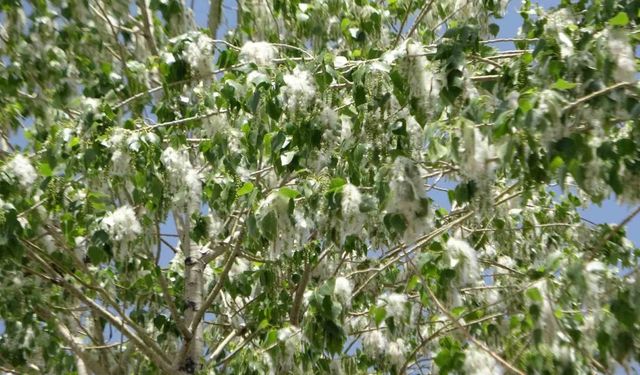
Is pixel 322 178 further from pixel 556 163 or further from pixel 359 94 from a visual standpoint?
pixel 556 163

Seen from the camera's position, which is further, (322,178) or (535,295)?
(322,178)

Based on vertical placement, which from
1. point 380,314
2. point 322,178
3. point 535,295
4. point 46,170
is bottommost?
point 380,314

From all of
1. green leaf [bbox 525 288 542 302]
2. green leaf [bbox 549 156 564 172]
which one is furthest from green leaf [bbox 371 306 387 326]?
green leaf [bbox 549 156 564 172]

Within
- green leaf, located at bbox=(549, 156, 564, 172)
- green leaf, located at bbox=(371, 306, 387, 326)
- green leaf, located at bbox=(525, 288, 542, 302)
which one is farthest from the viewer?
green leaf, located at bbox=(371, 306, 387, 326)

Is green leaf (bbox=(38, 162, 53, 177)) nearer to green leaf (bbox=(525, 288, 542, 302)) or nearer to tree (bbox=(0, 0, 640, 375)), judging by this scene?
tree (bbox=(0, 0, 640, 375))

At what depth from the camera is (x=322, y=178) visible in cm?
320

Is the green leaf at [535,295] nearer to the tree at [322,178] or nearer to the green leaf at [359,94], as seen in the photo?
the tree at [322,178]

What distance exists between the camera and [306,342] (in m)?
3.62

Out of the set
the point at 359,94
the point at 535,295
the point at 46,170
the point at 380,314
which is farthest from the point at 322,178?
the point at 46,170

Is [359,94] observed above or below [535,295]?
above

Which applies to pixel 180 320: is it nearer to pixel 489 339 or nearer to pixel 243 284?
pixel 243 284

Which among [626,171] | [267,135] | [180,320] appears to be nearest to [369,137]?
[267,135]

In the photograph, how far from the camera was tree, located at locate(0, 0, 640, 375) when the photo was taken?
276cm

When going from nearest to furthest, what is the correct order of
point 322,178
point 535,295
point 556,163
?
point 556,163
point 535,295
point 322,178
